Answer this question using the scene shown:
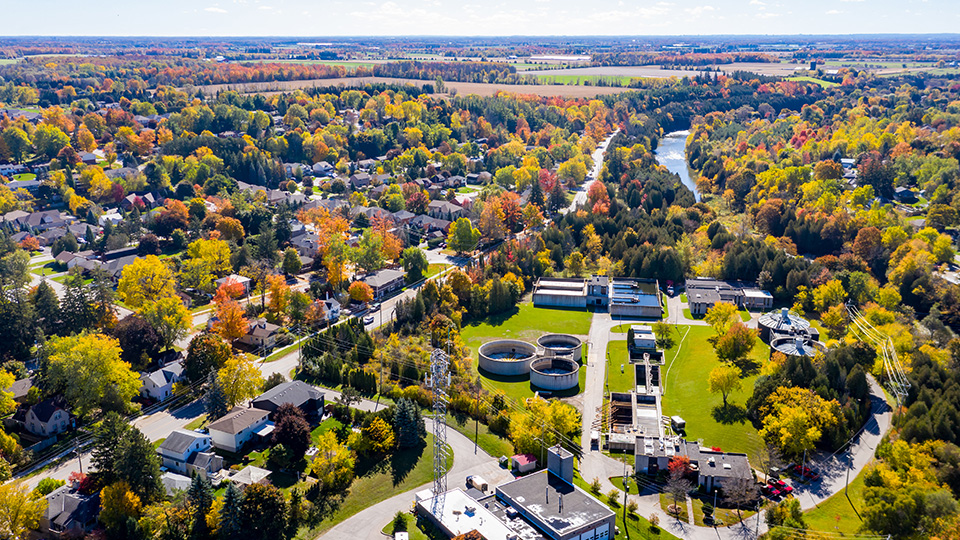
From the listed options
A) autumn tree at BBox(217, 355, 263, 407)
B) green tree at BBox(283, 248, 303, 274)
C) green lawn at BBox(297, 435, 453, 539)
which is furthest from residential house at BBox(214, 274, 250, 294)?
green lawn at BBox(297, 435, 453, 539)

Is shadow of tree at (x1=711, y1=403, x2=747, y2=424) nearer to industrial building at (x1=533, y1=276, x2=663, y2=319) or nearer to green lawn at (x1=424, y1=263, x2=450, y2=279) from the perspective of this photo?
industrial building at (x1=533, y1=276, x2=663, y2=319)

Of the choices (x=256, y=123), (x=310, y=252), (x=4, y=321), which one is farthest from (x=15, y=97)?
(x=4, y=321)

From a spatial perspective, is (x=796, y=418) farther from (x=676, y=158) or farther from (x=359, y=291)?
(x=676, y=158)

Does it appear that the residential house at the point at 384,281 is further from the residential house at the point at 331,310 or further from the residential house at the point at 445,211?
the residential house at the point at 445,211

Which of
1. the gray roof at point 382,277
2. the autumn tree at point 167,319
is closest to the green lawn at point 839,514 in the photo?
the gray roof at point 382,277

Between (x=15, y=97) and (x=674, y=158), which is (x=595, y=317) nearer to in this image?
(x=674, y=158)

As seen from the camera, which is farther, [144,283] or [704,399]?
[144,283]

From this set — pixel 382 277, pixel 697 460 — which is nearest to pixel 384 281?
pixel 382 277
